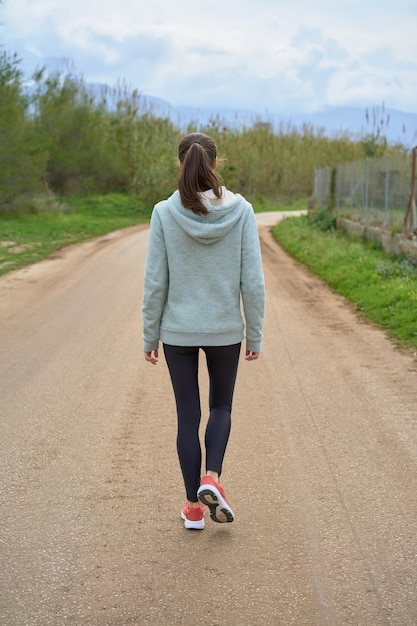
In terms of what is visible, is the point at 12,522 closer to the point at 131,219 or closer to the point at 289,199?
the point at 131,219

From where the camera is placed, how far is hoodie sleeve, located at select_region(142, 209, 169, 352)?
406 cm

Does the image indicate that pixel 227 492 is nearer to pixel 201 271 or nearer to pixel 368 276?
pixel 201 271

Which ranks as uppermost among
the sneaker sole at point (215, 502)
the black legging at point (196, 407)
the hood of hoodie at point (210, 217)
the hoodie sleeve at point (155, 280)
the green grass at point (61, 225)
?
the hood of hoodie at point (210, 217)

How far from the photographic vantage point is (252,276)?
13.5 feet

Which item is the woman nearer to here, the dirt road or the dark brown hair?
the dark brown hair

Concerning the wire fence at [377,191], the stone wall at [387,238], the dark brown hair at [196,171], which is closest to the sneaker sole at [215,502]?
the dark brown hair at [196,171]

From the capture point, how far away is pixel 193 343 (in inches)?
160

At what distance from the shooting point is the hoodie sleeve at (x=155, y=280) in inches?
160

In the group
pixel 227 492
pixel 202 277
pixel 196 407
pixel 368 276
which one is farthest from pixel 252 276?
pixel 368 276

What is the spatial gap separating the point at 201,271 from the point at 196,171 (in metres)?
0.47

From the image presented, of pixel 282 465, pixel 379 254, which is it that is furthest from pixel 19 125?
pixel 282 465

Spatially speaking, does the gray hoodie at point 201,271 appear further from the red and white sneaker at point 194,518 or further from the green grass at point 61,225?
the green grass at point 61,225

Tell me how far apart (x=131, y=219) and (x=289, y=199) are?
18017mm

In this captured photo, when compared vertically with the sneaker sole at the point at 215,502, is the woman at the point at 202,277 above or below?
above
